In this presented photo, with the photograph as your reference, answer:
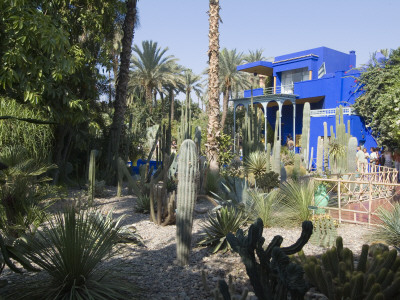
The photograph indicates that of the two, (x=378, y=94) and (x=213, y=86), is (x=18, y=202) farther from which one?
(x=378, y=94)

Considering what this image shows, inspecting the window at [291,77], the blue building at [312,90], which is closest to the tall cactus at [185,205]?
the blue building at [312,90]

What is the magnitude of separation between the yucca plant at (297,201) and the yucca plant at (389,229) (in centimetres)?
118

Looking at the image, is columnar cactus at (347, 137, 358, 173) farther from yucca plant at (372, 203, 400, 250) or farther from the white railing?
the white railing

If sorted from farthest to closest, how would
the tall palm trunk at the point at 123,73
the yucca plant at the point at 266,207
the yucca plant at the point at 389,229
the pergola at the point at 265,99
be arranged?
1. the pergola at the point at 265,99
2. the tall palm trunk at the point at 123,73
3. the yucca plant at the point at 266,207
4. the yucca plant at the point at 389,229

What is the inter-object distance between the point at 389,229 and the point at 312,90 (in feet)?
66.1

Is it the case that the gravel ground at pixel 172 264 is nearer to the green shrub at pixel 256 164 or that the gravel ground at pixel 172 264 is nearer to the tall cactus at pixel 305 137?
the green shrub at pixel 256 164

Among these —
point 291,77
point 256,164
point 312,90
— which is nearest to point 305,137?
point 256,164

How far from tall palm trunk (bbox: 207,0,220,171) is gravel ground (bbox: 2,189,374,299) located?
555cm

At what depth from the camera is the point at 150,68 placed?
29078mm

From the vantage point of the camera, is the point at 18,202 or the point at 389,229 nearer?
the point at 389,229

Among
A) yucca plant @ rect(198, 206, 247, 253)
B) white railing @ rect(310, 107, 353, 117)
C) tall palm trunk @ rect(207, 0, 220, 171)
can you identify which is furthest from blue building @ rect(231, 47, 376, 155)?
yucca plant @ rect(198, 206, 247, 253)

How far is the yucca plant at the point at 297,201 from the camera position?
663 cm

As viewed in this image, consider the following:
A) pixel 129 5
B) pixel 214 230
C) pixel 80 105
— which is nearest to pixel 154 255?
pixel 214 230

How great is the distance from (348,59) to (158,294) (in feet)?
91.9
